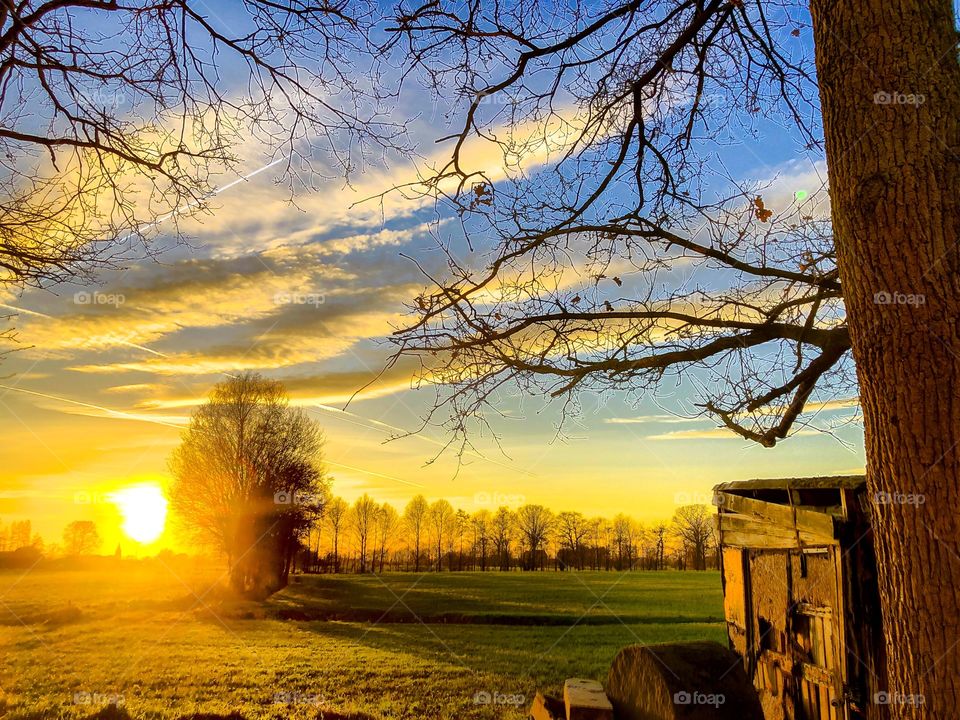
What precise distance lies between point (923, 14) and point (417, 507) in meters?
63.9

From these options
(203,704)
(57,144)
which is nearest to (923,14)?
(57,144)

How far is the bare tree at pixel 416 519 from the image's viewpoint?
63.7 metres

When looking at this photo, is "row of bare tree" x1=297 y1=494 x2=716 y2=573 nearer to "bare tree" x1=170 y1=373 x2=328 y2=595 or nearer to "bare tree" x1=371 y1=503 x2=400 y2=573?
"bare tree" x1=371 y1=503 x2=400 y2=573

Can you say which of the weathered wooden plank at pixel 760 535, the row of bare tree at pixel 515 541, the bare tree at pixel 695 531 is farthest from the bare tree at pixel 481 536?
the weathered wooden plank at pixel 760 535

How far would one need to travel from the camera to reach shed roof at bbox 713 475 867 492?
214 inches

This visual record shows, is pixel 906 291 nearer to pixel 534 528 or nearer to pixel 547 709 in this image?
pixel 547 709

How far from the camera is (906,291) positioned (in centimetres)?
328

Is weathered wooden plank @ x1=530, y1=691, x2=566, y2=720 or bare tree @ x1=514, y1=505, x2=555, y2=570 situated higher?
weathered wooden plank @ x1=530, y1=691, x2=566, y2=720

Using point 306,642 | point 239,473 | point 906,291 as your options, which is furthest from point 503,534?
point 906,291

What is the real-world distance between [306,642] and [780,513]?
59.9 feet

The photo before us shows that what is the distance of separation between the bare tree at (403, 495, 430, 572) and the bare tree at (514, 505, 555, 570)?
368 inches

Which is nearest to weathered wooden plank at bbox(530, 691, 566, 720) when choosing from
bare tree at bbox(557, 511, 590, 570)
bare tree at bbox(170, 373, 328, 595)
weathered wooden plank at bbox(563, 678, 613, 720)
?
weathered wooden plank at bbox(563, 678, 613, 720)

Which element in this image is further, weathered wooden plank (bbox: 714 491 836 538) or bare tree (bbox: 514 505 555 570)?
bare tree (bbox: 514 505 555 570)

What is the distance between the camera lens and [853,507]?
213 inches
